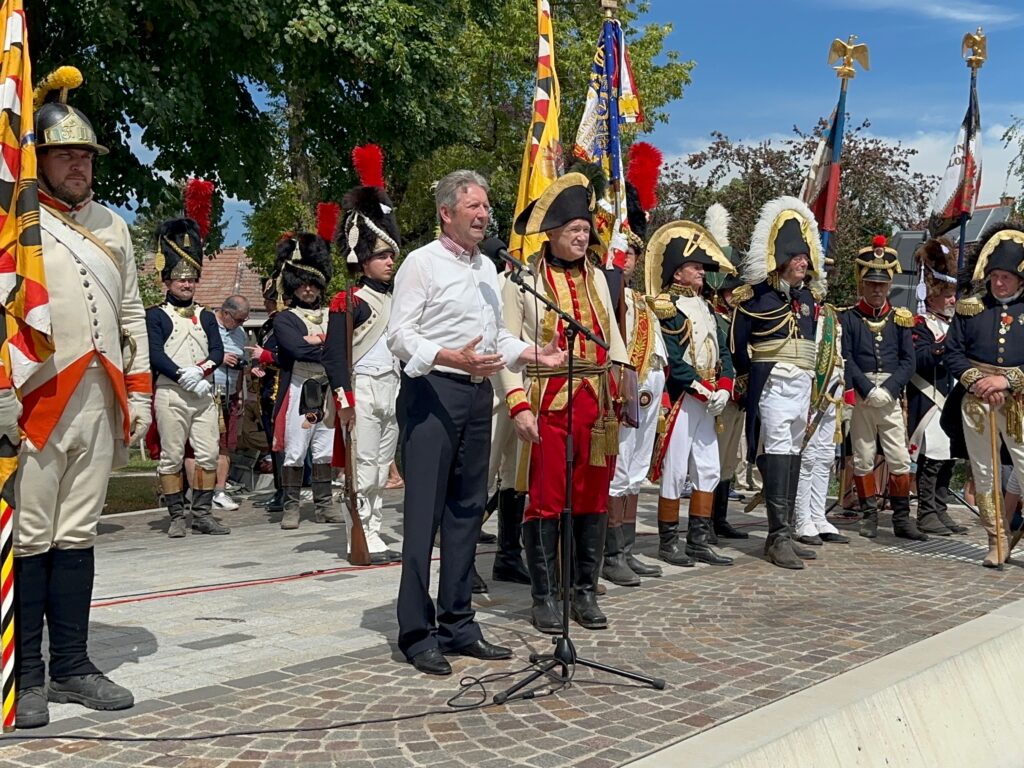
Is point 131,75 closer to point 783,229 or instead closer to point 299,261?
point 299,261

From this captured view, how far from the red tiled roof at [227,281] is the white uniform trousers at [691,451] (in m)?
39.6

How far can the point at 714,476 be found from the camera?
8.30 m

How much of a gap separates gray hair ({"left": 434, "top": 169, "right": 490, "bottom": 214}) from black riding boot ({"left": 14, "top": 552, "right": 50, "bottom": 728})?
248 cm

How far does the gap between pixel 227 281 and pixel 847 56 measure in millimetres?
43301

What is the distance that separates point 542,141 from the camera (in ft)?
28.4

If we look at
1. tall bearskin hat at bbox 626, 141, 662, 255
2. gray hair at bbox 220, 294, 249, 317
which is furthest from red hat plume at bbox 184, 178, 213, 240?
tall bearskin hat at bbox 626, 141, 662, 255

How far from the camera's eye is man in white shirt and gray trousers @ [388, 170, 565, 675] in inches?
206

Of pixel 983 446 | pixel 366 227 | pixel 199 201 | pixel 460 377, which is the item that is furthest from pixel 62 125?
pixel 983 446

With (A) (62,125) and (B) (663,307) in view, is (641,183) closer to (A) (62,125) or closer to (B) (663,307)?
(B) (663,307)

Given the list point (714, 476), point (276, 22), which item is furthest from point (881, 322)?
point (276, 22)

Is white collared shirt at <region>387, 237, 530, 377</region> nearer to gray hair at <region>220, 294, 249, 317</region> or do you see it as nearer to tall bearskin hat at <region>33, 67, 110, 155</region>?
tall bearskin hat at <region>33, 67, 110, 155</region>

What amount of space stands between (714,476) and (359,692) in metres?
4.19

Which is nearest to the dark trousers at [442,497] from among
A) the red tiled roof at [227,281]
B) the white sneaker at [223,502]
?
the white sneaker at [223,502]

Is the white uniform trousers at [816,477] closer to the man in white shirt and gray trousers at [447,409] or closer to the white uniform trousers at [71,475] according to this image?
the man in white shirt and gray trousers at [447,409]
